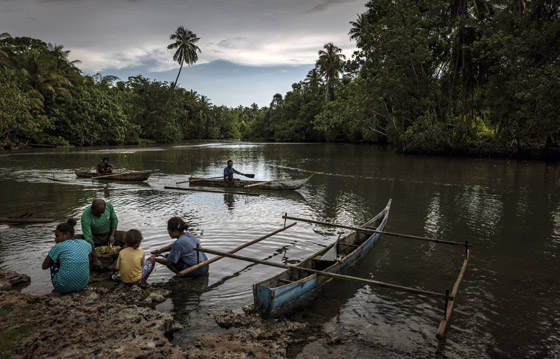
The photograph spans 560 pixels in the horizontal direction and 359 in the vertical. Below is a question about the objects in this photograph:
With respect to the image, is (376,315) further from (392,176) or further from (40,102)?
(40,102)

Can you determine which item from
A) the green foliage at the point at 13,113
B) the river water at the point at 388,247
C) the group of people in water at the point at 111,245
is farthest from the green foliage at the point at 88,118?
the group of people in water at the point at 111,245

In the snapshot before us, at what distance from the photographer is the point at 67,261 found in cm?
546

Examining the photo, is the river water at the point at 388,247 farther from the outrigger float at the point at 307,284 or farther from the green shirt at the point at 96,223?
the green shirt at the point at 96,223

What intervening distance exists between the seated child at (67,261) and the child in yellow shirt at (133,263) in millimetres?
547

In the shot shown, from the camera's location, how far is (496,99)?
98.0 ft

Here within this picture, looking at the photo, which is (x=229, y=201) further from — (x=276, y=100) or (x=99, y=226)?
(x=276, y=100)

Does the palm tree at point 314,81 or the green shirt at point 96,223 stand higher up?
the palm tree at point 314,81

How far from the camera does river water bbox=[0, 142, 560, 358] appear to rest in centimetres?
538

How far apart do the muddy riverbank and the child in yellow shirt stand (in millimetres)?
347

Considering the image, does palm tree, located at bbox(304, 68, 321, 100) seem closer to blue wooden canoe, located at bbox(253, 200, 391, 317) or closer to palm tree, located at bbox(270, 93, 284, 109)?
palm tree, located at bbox(270, 93, 284, 109)

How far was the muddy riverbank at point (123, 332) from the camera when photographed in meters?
4.26

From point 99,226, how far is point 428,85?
116 feet

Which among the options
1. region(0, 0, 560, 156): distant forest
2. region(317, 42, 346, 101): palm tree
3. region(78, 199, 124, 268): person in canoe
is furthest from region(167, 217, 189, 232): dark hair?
region(317, 42, 346, 101): palm tree

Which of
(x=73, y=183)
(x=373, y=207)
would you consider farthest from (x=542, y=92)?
(x=73, y=183)
